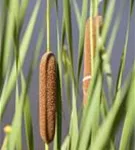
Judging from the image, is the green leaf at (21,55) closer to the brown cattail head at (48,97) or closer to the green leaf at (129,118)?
the brown cattail head at (48,97)

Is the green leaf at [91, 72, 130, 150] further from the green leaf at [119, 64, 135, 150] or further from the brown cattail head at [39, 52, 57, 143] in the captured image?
the brown cattail head at [39, 52, 57, 143]

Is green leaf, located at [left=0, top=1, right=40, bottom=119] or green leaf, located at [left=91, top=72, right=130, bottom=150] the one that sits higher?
green leaf, located at [left=0, top=1, right=40, bottom=119]

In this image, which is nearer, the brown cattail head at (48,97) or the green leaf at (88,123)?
the green leaf at (88,123)

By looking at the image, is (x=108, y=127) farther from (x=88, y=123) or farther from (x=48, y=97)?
(x=48, y=97)

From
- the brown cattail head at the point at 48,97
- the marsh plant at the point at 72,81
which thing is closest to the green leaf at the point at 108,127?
the marsh plant at the point at 72,81

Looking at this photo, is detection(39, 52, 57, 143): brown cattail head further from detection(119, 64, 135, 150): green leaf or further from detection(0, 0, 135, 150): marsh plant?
detection(119, 64, 135, 150): green leaf

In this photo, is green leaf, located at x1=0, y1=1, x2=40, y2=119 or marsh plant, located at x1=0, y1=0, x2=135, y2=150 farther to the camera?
green leaf, located at x1=0, y1=1, x2=40, y2=119

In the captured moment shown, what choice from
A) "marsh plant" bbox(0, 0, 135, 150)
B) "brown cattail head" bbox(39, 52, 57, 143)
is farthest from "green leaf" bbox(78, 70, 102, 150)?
"brown cattail head" bbox(39, 52, 57, 143)

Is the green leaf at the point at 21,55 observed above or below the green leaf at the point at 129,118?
above
